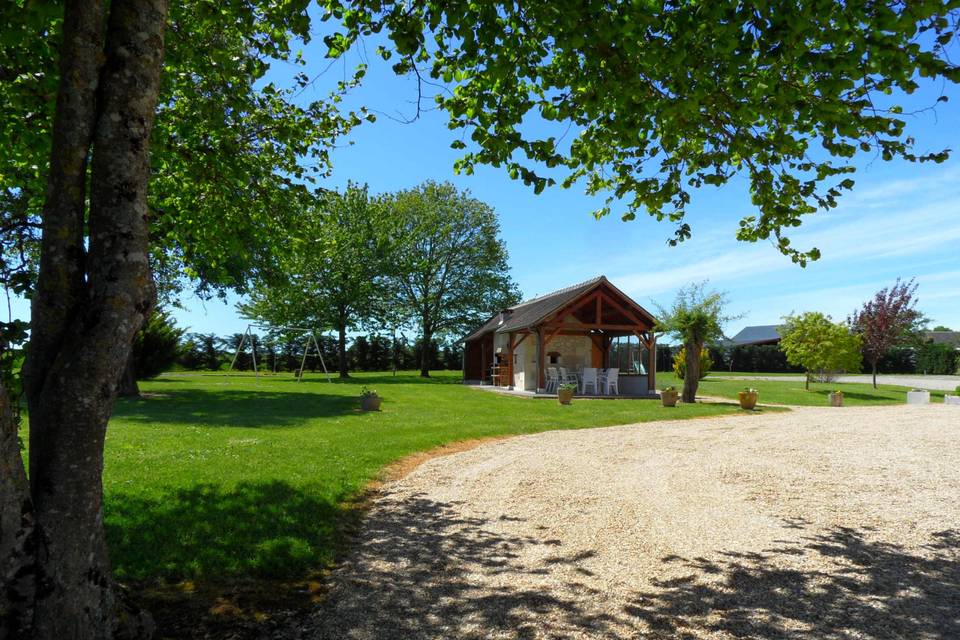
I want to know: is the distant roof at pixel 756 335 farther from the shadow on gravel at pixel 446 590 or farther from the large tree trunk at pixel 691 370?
the shadow on gravel at pixel 446 590

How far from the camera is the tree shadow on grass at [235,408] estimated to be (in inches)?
520

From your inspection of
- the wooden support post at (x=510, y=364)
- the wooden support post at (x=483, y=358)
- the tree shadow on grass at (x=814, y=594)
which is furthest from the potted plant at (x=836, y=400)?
the wooden support post at (x=483, y=358)

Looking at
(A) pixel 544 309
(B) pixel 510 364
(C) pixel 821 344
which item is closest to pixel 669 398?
(A) pixel 544 309

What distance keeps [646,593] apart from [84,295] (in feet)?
13.3

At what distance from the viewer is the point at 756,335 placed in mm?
68062

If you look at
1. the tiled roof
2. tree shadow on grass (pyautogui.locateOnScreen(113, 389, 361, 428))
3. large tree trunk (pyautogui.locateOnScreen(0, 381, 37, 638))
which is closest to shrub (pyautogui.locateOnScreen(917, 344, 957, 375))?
the tiled roof

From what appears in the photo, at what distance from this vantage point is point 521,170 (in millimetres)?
5883

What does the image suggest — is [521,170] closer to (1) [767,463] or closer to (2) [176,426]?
(1) [767,463]

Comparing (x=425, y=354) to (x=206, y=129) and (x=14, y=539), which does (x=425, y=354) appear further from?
(x=14, y=539)

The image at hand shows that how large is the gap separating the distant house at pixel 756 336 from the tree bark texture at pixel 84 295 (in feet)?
220

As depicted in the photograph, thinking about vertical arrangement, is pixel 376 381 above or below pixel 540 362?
below

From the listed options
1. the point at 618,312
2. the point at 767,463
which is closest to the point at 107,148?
the point at 767,463

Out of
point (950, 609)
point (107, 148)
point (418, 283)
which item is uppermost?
point (418, 283)

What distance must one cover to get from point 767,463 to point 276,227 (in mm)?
8106
